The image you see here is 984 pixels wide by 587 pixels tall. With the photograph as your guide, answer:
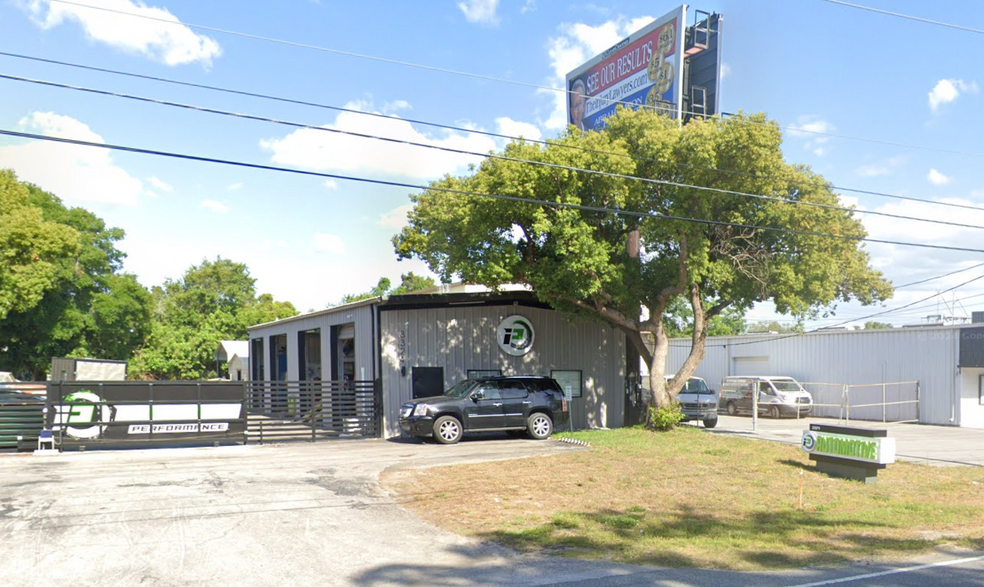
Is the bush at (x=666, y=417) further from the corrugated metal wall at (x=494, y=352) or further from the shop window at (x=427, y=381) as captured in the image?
the shop window at (x=427, y=381)

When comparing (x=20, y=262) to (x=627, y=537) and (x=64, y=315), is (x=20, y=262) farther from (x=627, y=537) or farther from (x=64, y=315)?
(x=627, y=537)

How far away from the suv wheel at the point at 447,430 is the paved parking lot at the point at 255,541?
431 centimetres

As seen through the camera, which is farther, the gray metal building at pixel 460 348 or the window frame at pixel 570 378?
the window frame at pixel 570 378

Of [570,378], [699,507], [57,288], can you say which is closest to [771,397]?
[570,378]

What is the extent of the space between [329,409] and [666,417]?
10046mm

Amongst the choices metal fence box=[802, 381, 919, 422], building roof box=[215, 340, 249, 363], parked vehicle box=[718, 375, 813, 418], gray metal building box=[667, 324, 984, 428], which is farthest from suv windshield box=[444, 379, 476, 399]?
building roof box=[215, 340, 249, 363]

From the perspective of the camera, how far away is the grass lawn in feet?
29.6

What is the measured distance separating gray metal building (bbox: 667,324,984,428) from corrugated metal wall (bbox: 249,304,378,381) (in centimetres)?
2168

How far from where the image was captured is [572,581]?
297 inches

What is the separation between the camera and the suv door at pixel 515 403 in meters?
20.4

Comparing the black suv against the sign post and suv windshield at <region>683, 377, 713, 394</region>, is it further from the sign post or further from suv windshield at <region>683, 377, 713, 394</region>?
Answer: suv windshield at <region>683, 377, 713, 394</region>

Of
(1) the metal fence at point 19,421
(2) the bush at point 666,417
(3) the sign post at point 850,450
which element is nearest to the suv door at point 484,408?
(2) the bush at point 666,417

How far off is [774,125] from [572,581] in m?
14.8

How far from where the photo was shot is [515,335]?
24.3 meters
